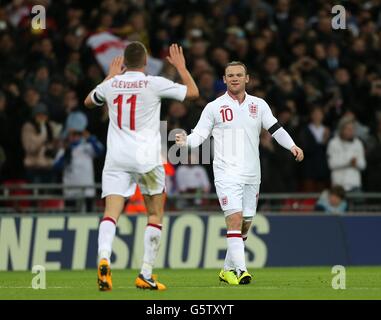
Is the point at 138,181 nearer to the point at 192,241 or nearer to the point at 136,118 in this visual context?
the point at 136,118

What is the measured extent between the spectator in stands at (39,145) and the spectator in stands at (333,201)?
4720 mm

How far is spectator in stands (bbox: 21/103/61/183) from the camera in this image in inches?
800

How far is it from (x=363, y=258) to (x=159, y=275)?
4.69 m

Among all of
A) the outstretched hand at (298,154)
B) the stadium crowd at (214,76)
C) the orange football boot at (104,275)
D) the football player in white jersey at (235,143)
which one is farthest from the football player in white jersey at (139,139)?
the stadium crowd at (214,76)

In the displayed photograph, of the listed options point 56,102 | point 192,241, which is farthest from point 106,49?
point 192,241

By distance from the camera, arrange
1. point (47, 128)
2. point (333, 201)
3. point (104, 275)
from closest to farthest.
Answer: point (104, 275), point (47, 128), point (333, 201)

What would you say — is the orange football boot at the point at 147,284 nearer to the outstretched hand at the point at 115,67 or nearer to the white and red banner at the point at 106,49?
the outstretched hand at the point at 115,67

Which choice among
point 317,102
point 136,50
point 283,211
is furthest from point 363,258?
point 136,50

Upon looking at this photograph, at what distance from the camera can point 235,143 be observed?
46.5ft

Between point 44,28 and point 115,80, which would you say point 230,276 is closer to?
point 115,80

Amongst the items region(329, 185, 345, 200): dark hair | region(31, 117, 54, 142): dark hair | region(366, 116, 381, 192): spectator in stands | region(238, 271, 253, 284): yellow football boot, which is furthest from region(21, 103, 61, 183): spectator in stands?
region(238, 271, 253, 284): yellow football boot

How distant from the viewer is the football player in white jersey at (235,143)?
1400 centimetres

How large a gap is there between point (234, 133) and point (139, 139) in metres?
1.63

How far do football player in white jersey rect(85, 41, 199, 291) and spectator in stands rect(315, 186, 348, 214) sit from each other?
26.5ft
